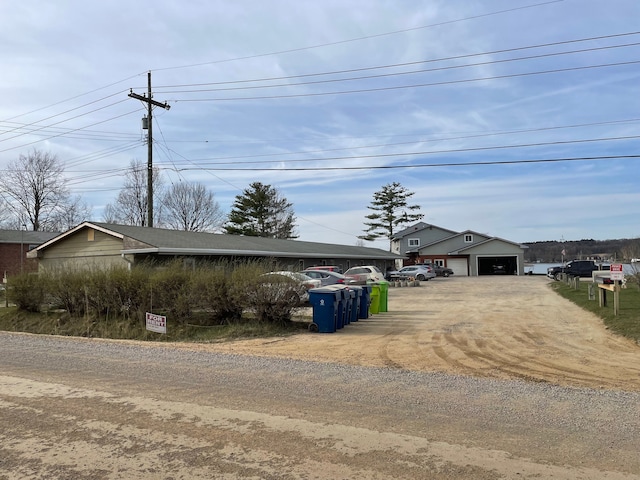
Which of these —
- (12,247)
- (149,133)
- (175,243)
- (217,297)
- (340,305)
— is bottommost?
(340,305)

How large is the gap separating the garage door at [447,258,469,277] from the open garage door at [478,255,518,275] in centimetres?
162

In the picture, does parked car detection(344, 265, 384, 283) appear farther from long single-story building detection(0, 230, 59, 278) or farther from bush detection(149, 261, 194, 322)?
long single-story building detection(0, 230, 59, 278)

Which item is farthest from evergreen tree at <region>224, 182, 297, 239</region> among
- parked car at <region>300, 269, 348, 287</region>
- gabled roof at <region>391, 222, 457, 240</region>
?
parked car at <region>300, 269, 348, 287</region>

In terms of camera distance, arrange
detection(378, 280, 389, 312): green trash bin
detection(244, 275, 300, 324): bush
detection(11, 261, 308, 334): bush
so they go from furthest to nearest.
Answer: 1. detection(378, 280, 389, 312): green trash bin
2. detection(11, 261, 308, 334): bush
3. detection(244, 275, 300, 324): bush

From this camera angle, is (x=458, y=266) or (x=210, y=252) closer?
(x=210, y=252)

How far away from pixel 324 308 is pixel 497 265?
169 ft

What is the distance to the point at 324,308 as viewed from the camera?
13.4 m

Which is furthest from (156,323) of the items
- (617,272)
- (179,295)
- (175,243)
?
(617,272)

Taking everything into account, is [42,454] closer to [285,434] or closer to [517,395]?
[285,434]

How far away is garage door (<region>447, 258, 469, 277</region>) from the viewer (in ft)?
198

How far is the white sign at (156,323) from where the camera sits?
1382 cm

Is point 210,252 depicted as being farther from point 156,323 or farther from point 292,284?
point 292,284

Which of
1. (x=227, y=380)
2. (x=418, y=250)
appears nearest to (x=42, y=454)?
(x=227, y=380)

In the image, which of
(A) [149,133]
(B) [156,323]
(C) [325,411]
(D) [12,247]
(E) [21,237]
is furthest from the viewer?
(E) [21,237]
